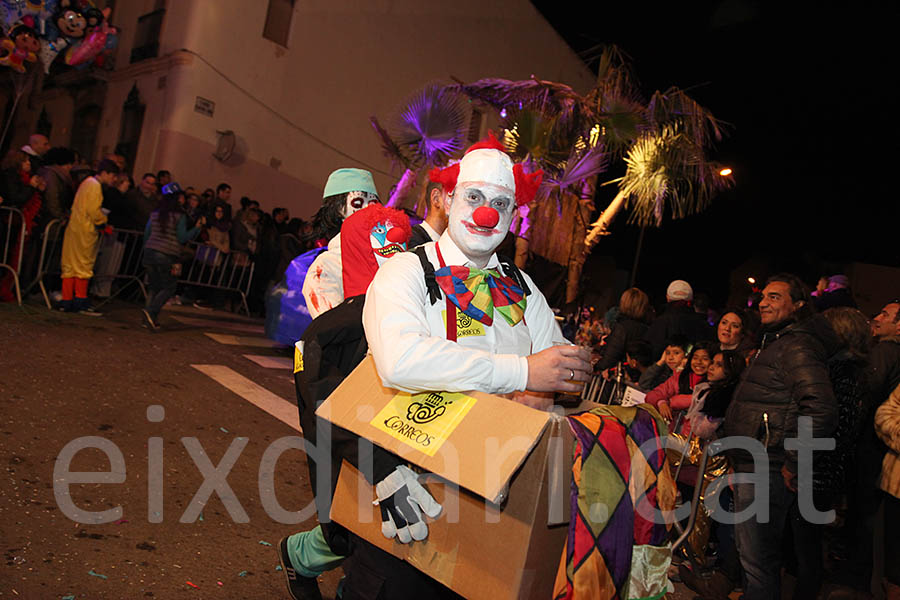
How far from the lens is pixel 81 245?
8.84 m

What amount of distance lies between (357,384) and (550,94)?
833 cm

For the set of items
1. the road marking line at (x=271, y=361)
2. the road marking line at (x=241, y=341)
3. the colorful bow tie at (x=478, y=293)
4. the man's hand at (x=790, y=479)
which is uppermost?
the colorful bow tie at (x=478, y=293)

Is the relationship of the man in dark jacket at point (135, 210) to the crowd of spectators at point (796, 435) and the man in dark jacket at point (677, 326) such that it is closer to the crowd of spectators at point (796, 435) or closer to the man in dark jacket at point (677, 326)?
the man in dark jacket at point (677, 326)

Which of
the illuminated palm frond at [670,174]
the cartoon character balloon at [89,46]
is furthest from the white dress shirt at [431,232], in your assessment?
the cartoon character balloon at [89,46]

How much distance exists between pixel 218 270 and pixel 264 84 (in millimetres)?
7132

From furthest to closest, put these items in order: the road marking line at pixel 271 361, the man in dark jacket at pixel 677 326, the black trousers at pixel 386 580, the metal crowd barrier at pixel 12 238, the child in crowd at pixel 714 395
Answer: the metal crowd barrier at pixel 12 238 → the road marking line at pixel 271 361 → the man in dark jacket at pixel 677 326 → the child in crowd at pixel 714 395 → the black trousers at pixel 386 580

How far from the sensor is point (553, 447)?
189cm

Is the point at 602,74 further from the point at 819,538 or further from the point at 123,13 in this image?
the point at 123,13

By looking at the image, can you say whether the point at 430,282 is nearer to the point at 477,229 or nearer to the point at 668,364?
the point at 477,229

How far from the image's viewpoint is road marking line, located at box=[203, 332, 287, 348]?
8.95 metres

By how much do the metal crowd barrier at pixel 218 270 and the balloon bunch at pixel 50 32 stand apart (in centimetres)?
358

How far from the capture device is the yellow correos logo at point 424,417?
2.00 metres

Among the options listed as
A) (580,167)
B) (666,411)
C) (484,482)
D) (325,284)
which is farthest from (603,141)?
(484,482)

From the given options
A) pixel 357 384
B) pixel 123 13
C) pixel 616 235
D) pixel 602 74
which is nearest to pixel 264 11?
pixel 123 13
